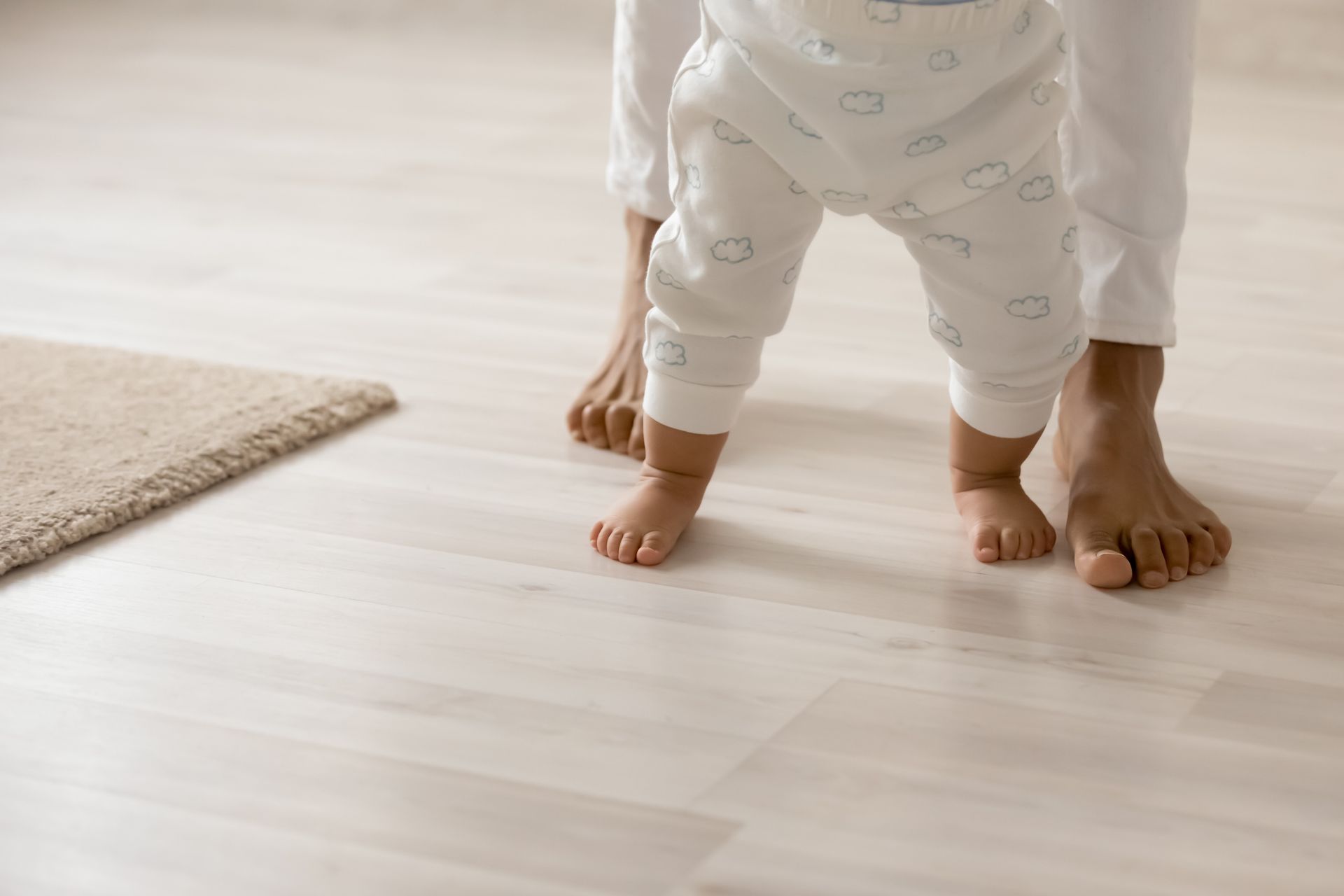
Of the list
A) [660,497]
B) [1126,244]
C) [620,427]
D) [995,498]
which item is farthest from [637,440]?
[1126,244]

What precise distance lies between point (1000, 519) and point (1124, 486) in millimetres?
89

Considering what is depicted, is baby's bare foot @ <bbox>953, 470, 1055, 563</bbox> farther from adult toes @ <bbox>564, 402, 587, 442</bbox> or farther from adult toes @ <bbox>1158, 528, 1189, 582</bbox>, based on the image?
adult toes @ <bbox>564, 402, 587, 442</bbox>

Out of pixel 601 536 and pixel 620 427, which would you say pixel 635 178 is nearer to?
pixel 620 427

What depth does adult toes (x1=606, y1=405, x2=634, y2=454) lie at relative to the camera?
1.29m

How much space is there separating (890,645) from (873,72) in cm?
34

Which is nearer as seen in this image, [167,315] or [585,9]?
[167,315]

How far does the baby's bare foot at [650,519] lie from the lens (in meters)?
1.09

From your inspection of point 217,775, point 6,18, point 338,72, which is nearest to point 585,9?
point 338,72

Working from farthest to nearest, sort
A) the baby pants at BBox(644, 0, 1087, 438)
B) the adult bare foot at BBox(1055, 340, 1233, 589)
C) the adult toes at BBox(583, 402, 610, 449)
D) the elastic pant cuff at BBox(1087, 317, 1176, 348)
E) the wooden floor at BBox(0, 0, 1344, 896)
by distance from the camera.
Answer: the adult toes at BBox(583, 402, 610, 449)
the elastic pant cuff at BBox(1087, 317, 1176, 348)
the adult bare foot at BBox(1055, 340, 1233, 589)
the baby pants at BBox(644, 0, 1087, 438)
the wooden floor at BBox(0, 0, 1344, 896)

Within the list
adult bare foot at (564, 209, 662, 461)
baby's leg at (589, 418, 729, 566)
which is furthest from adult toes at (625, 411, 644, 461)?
baby's leg at (589, 418, 729, 566)

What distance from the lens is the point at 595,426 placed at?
130 centimetres

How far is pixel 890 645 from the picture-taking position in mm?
980

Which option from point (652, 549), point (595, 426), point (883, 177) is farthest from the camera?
point (595, 426)

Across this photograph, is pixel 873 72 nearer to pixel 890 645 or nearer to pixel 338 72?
pixel 890 645
